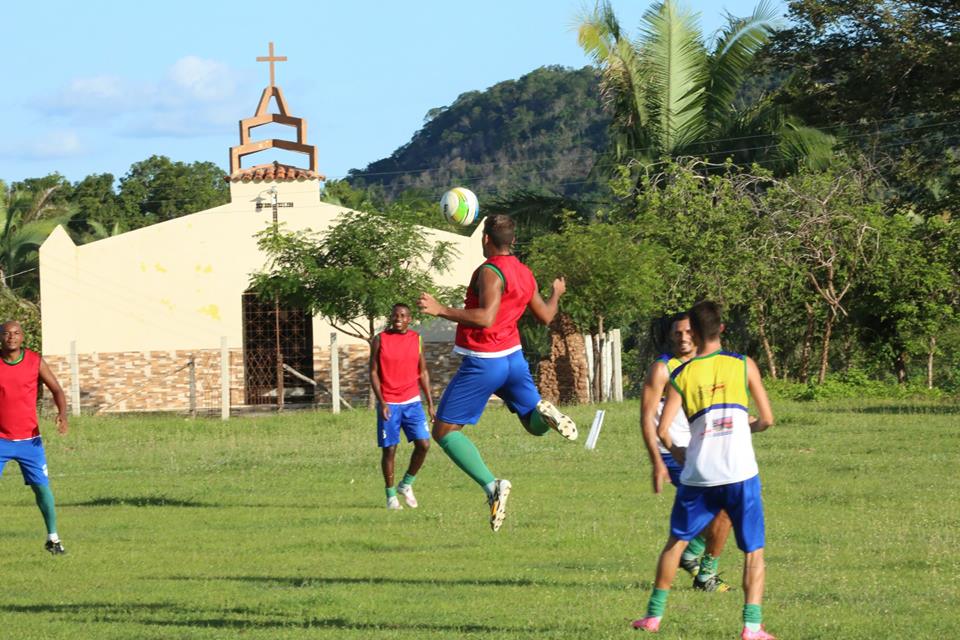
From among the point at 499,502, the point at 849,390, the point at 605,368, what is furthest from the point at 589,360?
the point at 499,502

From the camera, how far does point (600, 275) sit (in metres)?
32.0

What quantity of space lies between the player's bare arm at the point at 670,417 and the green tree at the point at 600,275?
23851 mm

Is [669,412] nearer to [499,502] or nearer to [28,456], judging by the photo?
[499,502]

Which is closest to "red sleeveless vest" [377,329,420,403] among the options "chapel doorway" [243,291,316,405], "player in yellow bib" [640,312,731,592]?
"player in yellow bib" [640,312,731,592]

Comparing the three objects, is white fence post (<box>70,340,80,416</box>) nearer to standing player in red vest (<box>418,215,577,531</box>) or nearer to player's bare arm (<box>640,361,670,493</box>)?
standing player in red vest (<box>418,215,577,531</box>)

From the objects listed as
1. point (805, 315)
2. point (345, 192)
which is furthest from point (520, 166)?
point (805, 315)

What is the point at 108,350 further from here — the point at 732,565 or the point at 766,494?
the point at 732,565

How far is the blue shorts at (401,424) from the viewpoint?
14.7 meters

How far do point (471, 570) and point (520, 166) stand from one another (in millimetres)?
92416

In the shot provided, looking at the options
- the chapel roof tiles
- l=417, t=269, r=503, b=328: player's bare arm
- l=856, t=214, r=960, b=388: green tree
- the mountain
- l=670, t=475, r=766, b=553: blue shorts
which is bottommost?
l=670, t=475, r=766, b=553: blue shorts

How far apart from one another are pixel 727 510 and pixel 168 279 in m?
29.6

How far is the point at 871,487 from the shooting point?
16.0m

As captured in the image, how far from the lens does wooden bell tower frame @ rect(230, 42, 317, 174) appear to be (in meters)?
37.2

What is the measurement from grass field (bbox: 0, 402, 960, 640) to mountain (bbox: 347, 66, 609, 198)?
71.8 meters
